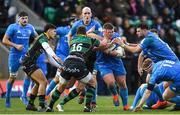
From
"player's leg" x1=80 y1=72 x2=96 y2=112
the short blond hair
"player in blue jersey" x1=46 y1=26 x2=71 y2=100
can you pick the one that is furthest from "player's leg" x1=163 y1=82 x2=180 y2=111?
"player in blue jersey" x1=46 y1=26 x2=71 y2=100

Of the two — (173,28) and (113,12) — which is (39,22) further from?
(173,28)

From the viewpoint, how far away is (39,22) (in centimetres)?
2958

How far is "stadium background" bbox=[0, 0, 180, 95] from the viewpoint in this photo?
91.2 feet

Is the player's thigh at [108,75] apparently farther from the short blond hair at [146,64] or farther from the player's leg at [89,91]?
the player's leg at [89,91]

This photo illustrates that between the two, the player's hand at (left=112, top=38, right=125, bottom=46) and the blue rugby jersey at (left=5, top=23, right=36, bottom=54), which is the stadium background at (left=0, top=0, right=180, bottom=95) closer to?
the blue rugby jersey at (left=5, top=23, right=36, bottom=54)

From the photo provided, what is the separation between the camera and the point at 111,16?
2875 centimetres

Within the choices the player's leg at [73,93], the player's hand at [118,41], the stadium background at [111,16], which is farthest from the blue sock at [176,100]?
the stadium background at [111,16]

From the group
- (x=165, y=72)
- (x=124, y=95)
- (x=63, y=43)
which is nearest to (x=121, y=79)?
(x=124, y=95)

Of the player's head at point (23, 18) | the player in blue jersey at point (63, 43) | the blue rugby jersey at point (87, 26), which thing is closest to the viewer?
the blue rugby jersey at point (87, 26)

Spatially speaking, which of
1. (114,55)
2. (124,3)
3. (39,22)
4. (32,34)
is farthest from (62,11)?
(114,55)

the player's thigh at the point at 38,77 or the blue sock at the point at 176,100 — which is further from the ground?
the player's thigh at the point at 38,77

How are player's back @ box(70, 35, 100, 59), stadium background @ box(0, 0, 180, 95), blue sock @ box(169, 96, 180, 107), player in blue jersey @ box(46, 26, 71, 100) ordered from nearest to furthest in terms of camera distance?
player's back @ box(70, 35, 100, 59), blue sock @ box(169, 96, 180, 107), player in blue jersey @ box(46, 26, 71, 100), stadium background @ box(0, 0, 180, 95)

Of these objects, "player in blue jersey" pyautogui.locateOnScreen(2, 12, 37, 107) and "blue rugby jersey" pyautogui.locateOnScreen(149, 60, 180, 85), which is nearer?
"blue rugby jersey" pyautogui.locateOnScreen(149, 60, 180, 85)

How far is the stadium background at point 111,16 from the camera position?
27797 mm
